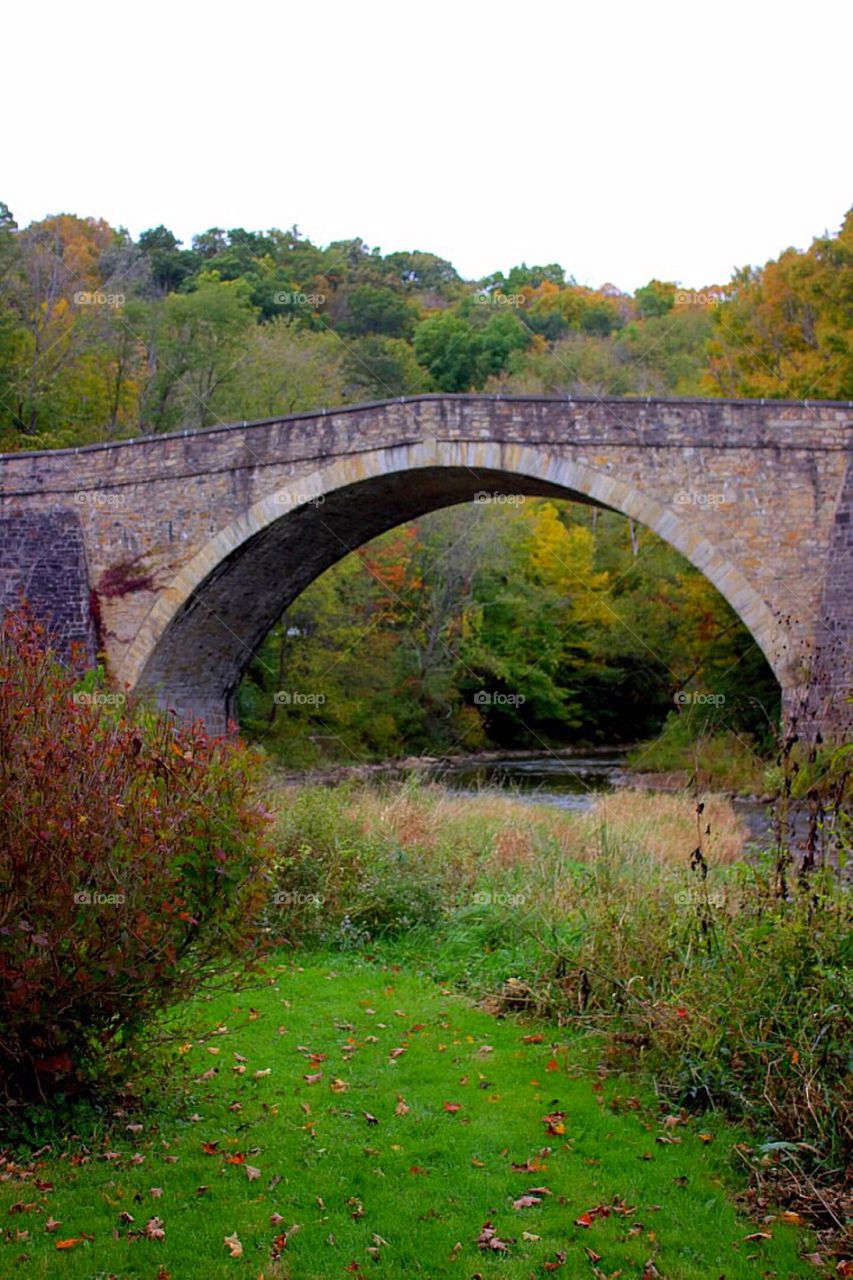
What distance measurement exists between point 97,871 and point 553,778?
68.3ft

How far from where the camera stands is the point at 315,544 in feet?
66.8

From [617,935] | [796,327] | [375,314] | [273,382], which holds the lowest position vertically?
[617,935]

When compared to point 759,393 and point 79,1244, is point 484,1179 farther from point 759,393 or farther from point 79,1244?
point 759,393

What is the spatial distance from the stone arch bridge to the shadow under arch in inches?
1.3

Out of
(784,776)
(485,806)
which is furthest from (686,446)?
(784,776)

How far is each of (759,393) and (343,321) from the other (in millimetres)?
20456

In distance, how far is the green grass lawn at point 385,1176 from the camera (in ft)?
11.8

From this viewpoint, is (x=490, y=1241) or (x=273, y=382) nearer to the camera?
(x=490, y=1241)

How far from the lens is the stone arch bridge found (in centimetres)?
1572

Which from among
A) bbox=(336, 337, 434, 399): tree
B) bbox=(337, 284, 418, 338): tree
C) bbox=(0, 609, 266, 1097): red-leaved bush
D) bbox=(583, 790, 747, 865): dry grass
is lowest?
bbox=(583, 790, 747, 865): dry grass

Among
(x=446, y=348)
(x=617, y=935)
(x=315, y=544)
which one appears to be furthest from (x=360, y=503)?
(x=446, y=348)

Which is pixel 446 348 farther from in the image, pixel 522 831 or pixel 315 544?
pixel 522 831

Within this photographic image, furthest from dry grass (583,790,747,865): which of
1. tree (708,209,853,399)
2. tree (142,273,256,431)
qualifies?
tree (142,273,256,431)

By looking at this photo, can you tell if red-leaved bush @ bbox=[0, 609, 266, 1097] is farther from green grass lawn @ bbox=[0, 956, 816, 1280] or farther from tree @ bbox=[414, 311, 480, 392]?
tree @ bbox=[414, 311, 480, 392]
